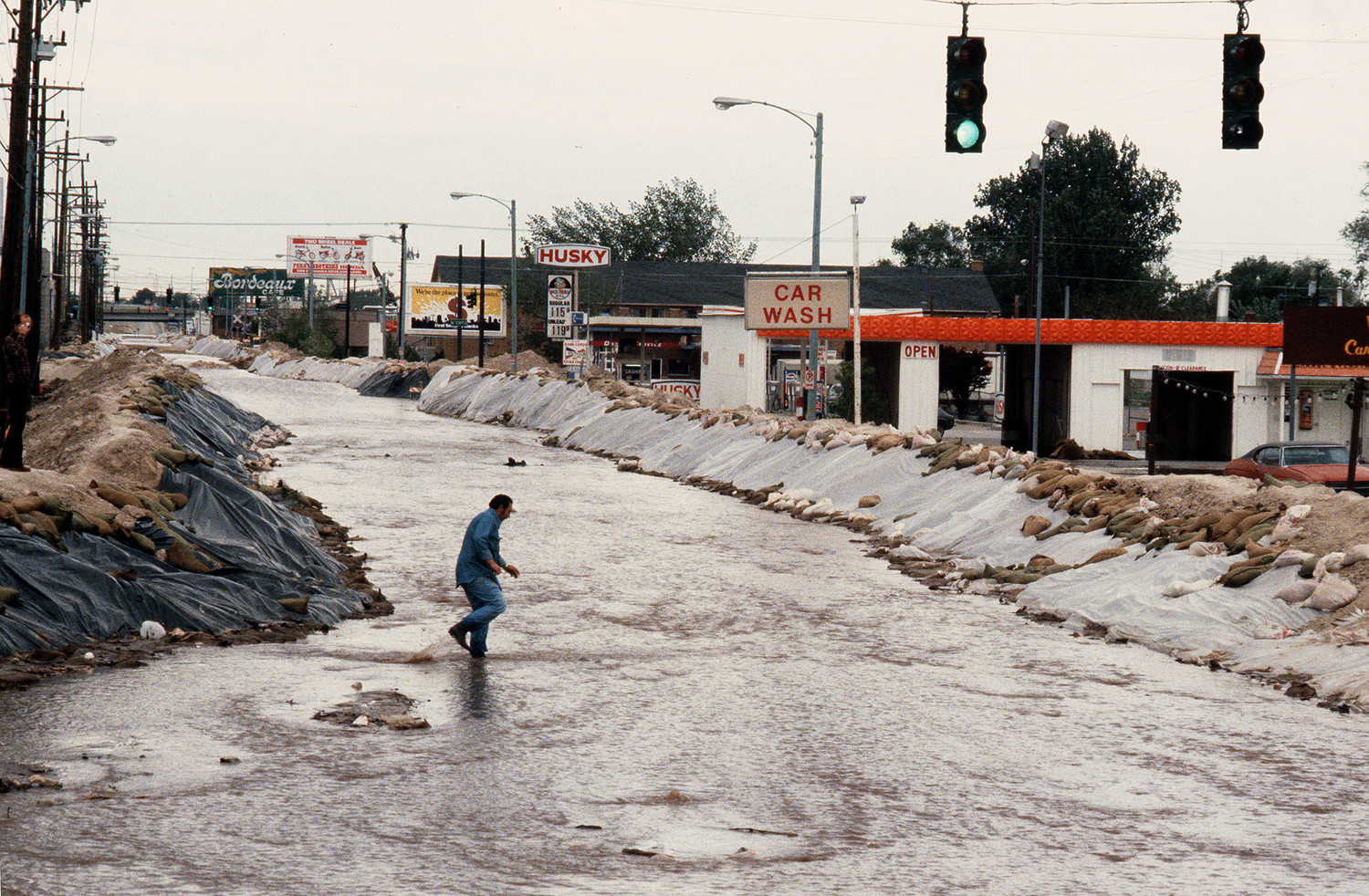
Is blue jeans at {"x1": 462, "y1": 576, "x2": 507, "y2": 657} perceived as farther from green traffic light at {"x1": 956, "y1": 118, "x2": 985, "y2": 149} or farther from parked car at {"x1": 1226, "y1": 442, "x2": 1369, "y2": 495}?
parked car at {"x1": 1226, "y1": 442, "x2": 1369, "y2": 495}

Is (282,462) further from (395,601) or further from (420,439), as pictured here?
(395,601)

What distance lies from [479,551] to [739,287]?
83.9m

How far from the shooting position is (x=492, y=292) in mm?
101750

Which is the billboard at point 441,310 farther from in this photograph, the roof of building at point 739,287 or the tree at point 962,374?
the tree at point 962,374

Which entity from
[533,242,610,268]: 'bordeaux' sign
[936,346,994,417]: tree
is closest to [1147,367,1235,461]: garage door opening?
[936,346,994,417]: tree

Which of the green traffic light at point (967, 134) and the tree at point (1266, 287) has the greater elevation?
the tree at point (1266, 287)

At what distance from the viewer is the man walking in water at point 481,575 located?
38.8 ft

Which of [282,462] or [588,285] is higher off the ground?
[588,285]

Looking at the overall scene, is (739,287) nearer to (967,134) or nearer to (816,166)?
(816,166)

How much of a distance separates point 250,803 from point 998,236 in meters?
103

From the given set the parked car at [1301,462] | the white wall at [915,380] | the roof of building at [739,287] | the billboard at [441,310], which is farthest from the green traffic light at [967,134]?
the billboard at [441,310]

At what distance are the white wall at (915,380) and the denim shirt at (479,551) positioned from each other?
35.0 metres

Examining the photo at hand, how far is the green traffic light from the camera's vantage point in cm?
1338

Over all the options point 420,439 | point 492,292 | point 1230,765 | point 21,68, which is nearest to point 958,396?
point 420,439
